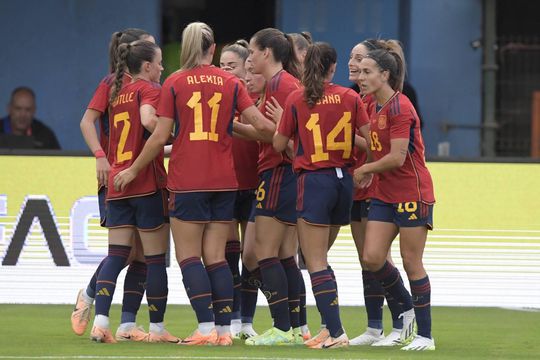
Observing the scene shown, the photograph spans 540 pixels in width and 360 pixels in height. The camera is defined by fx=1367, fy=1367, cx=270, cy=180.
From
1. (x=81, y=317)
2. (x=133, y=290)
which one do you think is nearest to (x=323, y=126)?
(x=133, y=290)

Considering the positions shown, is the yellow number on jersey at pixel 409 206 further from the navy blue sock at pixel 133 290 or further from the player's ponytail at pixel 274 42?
the navy blue sock at pixel 133 290

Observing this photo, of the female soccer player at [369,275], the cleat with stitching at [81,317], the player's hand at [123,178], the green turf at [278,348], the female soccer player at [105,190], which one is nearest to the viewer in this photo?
the green turf at [278,348]

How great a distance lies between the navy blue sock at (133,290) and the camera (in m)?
9.05

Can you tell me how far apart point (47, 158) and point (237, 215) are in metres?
3.23

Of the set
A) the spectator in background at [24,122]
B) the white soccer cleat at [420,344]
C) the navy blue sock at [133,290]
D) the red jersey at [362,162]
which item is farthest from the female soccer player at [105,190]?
the spectator in background at [24,122]

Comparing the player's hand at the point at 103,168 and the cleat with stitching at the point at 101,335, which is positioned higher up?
the player's hand at the point at 103,168

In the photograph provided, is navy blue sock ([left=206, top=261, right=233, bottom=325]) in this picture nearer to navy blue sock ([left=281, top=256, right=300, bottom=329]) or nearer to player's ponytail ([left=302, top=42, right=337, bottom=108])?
navy blue sock ([left=281, top=256, right=300, bottom=329])

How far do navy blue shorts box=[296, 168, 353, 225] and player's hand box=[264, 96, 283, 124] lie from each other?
0.48 meters

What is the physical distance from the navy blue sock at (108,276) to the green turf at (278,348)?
0.89ft

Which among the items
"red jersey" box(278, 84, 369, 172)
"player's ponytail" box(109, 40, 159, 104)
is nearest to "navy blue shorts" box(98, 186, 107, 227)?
"player's ponytail" box(109, 40, 159, 104)

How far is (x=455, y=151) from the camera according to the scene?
1692 cm

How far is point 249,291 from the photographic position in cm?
945

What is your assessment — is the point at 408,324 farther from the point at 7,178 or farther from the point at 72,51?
the point at 72,51

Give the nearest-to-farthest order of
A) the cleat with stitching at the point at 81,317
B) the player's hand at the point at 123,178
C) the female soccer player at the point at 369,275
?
the player's hand at the point at 123,178, the cleat with stitching at the point at 81,317, the female soccer player at the point at 369,275
